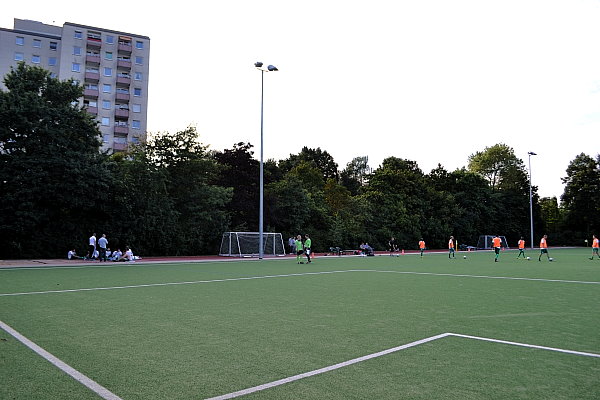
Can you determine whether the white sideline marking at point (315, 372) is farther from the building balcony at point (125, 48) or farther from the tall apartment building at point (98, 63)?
the building balcony at point (125, 48)

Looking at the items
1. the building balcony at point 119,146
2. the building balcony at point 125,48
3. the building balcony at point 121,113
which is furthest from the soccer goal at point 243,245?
the building balcony at point 125,48

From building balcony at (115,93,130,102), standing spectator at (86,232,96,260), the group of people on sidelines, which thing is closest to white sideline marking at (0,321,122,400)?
the group of people on sidelines

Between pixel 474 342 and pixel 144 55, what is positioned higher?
pixel 144 55

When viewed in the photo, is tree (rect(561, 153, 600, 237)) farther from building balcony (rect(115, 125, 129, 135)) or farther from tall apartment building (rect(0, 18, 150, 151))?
building balcony (rect(115, 125, 129, 135))

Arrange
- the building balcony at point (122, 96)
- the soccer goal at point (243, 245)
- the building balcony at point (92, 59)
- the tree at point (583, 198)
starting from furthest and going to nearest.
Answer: the tree at point (583, 198)
the building balcony at point (122, 96)
the building balcony at point (92, 59)
the soccer goal at point (243, 245)

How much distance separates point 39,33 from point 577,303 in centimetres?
8072

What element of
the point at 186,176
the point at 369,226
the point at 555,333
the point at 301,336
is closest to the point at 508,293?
the point at 555,333

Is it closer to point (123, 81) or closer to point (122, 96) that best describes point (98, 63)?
point (123, 81)

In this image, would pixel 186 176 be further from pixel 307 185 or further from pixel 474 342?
pixel 474 342

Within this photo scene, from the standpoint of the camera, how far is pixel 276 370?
517 cm

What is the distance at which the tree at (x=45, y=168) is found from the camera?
90.4 ft

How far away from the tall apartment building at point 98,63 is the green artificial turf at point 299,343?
6390 centimetres

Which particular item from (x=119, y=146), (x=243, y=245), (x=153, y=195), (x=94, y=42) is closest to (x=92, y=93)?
(x=94, y=42)

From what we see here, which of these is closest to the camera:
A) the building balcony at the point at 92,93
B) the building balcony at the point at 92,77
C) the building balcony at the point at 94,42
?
the building balcony at the point at 92,93
